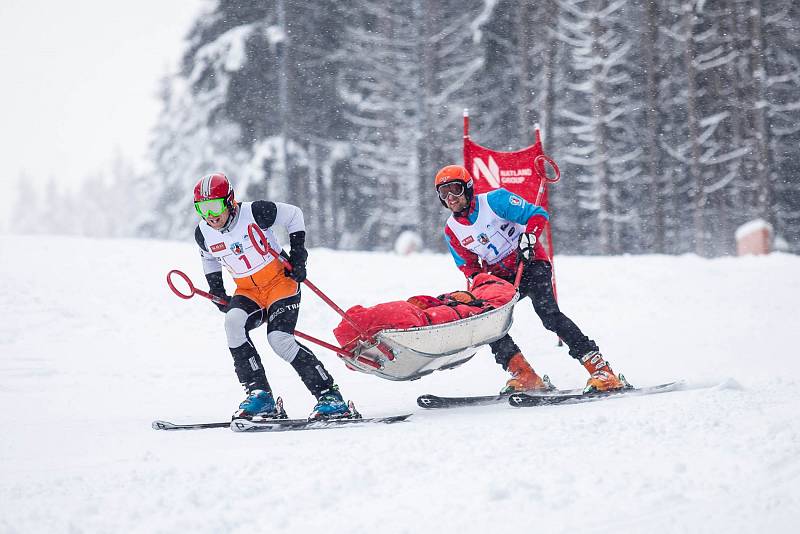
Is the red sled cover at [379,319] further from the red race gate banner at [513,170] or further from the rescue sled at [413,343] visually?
the red race gate banner at [513,170]

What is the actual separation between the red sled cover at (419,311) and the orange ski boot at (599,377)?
31.7 inches

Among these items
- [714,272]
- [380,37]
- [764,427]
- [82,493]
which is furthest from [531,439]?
[380,37]

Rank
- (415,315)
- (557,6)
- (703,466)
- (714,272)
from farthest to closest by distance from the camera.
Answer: (557,6) < (714,272) < (415,315) < (703,466)

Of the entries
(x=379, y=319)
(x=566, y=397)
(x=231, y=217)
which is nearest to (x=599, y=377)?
(x=566, y=397)

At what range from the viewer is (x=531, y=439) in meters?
3.84

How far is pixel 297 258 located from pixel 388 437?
1.65 metres

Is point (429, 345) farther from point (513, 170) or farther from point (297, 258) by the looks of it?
point (513, 170)

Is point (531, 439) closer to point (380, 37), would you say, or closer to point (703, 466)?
point (703, 466)

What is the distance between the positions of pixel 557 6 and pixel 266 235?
Answer: 18013 millimetres

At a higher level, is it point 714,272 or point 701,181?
point 701,181

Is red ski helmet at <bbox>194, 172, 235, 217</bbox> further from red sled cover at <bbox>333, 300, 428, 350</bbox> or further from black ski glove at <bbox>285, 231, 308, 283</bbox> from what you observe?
red sled cover at <bbox>333, 300, 428, 350</bbox>

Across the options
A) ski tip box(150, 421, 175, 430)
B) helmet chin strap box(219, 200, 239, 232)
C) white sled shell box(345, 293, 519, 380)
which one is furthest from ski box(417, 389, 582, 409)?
helmet chin strap box(219, 200, 239, 232)

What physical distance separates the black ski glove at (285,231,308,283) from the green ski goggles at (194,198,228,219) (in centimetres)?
53

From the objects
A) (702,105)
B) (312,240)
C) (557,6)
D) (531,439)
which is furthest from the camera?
(312,240)
